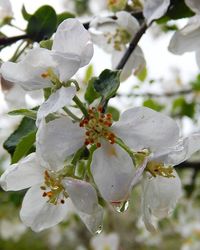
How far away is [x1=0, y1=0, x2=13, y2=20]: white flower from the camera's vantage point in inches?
36.4

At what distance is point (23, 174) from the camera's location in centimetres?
67

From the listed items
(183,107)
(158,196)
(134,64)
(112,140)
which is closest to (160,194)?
(158,196)

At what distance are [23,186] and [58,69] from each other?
7.3 inches

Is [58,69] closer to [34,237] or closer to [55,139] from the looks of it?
[55,139]

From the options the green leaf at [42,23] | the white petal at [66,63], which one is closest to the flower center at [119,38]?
the green leaf at [42,23]

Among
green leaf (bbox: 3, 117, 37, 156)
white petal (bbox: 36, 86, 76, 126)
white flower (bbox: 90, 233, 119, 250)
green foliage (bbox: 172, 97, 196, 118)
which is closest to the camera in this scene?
white petal (bbox: 36, 86, 76, 126)

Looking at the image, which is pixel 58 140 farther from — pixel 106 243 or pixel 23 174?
pixel 106 243

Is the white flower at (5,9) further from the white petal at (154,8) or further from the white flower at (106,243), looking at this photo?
the white flower at (106,243)

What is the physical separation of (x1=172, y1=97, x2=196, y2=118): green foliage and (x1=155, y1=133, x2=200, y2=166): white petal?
1316mm

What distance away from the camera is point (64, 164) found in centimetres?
65

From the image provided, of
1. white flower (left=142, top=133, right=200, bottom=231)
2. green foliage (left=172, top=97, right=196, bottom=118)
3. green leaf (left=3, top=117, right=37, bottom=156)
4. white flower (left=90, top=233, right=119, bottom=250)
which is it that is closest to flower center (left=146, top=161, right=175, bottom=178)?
white flower (left=142, top=133, right=200, bottom=231)

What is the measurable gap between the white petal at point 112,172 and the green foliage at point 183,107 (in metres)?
1.37

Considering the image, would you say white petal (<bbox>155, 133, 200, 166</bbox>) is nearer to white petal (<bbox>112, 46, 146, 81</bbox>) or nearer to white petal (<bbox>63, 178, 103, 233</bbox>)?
white petal (<bbox>63, 178, 103, 233</bbox>)

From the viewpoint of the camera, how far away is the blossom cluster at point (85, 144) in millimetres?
602
